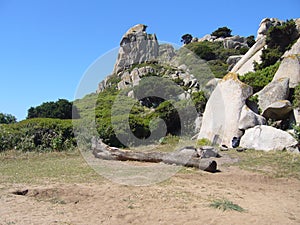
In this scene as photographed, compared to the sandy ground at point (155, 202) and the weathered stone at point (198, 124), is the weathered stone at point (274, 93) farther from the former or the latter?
the sandy ground at point (155, 202)

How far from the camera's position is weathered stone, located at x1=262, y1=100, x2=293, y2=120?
51.3ft

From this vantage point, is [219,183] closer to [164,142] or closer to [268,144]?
[268,144]

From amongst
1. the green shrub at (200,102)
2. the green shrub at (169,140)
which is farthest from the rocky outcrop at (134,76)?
the green shrub at (169,140)

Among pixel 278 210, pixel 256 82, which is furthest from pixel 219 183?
pixel 256 82

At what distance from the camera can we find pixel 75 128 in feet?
60.5

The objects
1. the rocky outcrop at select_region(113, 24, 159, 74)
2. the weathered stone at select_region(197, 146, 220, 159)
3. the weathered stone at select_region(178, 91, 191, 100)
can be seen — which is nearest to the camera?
the weathered stone at select_region(197, 146, 220, 159)

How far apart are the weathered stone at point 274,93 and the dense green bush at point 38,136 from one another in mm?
10533

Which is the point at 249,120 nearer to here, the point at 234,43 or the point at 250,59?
the point at 250,59

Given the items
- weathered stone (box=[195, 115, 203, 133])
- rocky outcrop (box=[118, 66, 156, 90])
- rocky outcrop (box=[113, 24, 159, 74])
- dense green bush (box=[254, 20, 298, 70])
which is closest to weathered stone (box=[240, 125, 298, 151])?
weathered stone (box=[195, 115, 203, 133])

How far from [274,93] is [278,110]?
1.17 meters

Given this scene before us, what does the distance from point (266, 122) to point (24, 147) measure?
12489mm

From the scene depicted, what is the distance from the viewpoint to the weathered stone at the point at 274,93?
53.7ft

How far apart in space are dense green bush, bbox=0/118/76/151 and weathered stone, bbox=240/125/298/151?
9299 millimetres

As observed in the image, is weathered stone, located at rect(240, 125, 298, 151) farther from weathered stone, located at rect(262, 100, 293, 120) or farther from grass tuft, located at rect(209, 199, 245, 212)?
grass tuft, located at rect(209, 199, 245, 212)
